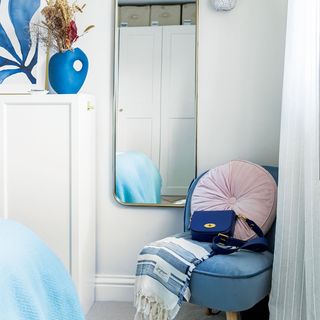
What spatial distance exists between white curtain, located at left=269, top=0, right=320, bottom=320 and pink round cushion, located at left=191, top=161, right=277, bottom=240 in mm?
268

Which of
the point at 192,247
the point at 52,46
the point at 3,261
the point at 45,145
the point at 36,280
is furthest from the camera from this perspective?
the point at 52,46

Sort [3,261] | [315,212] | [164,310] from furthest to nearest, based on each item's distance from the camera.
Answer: [164,310], [315,212], [3,261]

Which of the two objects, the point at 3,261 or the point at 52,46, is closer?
the point at 3,261

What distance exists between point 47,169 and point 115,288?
0.85 m

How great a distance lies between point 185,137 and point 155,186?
1.08 ft

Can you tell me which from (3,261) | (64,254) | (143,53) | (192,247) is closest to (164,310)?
(192,247)

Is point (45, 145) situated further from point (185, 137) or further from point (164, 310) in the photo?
point (164, 310)

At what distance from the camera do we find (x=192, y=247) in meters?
2.12

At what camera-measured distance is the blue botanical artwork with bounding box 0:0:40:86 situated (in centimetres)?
272

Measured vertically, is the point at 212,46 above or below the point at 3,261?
above

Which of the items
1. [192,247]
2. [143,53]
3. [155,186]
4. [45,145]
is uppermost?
[143,53]

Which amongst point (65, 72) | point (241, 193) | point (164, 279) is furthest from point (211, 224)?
point (65, 72)

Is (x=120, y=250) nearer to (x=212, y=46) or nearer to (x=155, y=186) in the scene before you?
(x=155, y=186)

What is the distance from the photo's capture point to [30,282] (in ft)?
4.37
